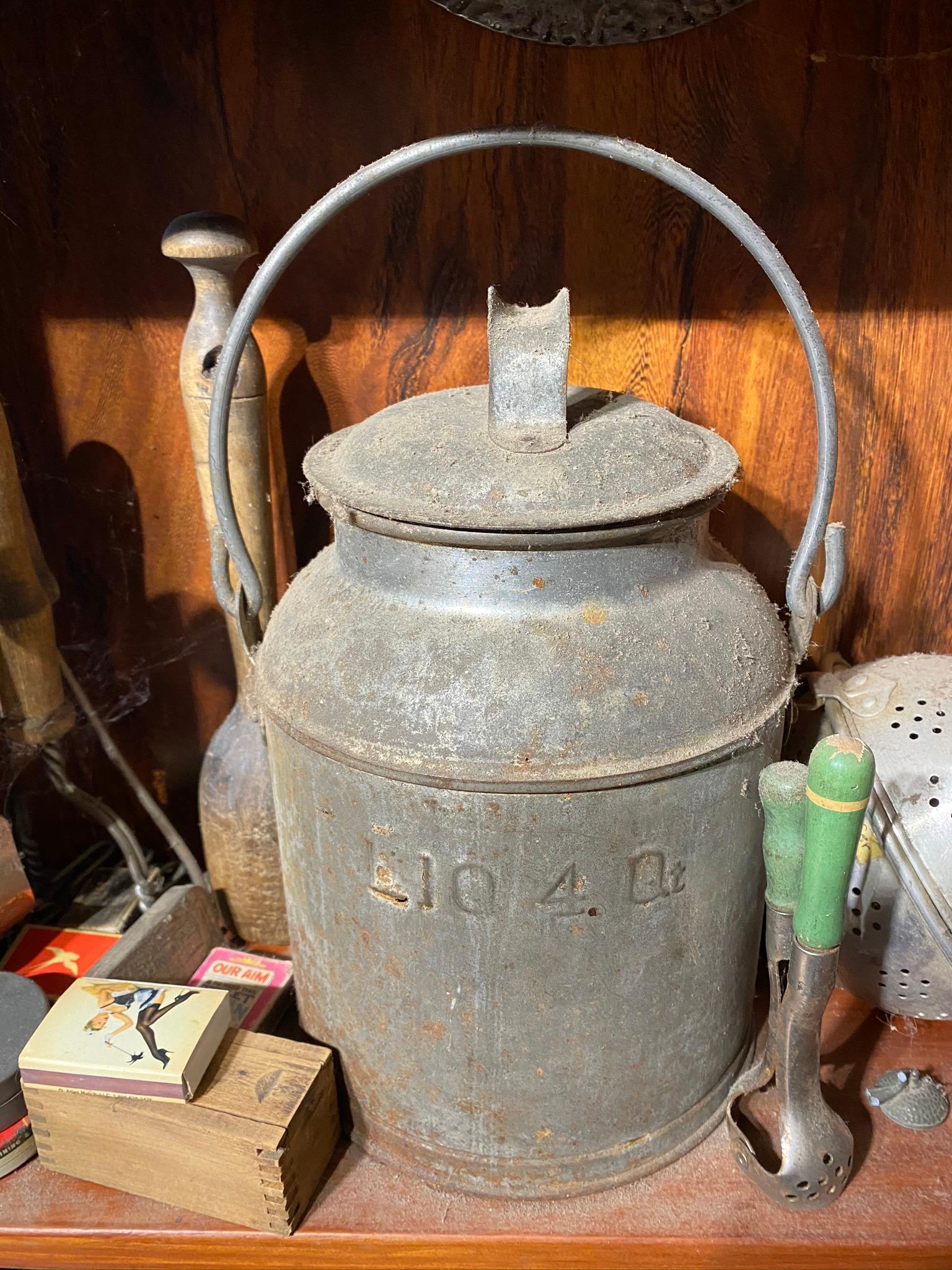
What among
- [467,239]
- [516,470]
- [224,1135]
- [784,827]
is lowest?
[224,1135]

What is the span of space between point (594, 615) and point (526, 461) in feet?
0.45

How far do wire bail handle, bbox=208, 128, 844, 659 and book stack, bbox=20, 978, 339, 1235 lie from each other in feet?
1.34

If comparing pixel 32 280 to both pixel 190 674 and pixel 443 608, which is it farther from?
pixel 443 608

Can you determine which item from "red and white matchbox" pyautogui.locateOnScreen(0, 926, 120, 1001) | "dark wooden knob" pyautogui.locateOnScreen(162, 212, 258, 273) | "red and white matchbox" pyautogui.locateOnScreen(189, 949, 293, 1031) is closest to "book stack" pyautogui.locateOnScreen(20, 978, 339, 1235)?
"red and white matchbox" pyautogui.locateOnScreen(189, 949, 293, 1031)

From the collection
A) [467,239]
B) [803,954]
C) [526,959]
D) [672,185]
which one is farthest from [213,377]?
[803,954]

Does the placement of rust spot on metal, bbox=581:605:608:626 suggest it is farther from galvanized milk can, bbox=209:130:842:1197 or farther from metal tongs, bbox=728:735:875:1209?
metal tongs, bbox=728:735:875:1209

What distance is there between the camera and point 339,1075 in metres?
1.03

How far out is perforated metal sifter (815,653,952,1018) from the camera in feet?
3.28

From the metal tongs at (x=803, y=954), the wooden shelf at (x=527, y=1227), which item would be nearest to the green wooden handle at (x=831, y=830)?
the metal tongs at (x=803, y=954)

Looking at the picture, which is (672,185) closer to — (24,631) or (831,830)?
(831,830)

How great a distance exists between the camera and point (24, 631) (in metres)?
1.17

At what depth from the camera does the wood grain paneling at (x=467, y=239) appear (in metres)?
1.07

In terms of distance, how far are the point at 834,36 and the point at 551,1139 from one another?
1134 millimetres

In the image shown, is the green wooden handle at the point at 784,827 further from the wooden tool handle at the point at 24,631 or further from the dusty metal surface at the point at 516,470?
the wooden tool handle at the point at 24,631
